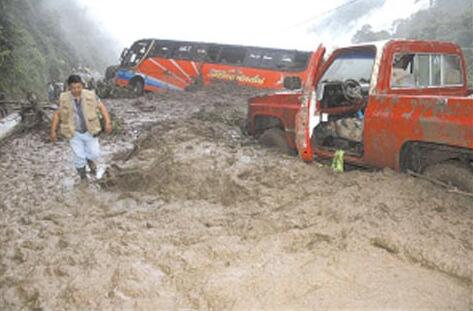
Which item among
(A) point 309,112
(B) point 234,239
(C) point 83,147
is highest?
(A) point 309,112

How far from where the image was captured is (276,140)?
6.45 metres

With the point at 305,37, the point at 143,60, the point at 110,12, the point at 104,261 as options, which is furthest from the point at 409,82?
the point at 110,12

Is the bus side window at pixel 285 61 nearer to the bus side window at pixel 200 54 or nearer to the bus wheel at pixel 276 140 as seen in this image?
the bus side window at pixel 200 54

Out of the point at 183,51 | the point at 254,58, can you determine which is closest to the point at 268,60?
the point at 254,58

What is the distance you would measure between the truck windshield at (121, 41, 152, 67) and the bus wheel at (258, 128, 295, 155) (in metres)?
12.8

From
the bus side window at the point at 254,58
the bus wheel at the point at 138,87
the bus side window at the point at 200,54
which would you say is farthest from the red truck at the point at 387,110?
the bus wheel at the point at 138,87

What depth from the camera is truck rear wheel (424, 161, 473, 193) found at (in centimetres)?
400

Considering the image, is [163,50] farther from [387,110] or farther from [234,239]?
[234,239]

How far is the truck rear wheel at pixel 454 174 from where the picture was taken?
400 cm

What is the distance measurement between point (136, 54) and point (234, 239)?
16040 millimetres

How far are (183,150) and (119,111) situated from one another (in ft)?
21.5

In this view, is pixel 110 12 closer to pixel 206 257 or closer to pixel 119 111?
pixel 119 111

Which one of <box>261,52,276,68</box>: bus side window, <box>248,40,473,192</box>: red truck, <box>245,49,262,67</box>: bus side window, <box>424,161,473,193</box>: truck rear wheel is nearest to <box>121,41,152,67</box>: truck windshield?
<box>245,49,262,67</box>: bus side window

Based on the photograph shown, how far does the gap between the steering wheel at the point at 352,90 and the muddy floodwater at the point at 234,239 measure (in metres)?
0.95
